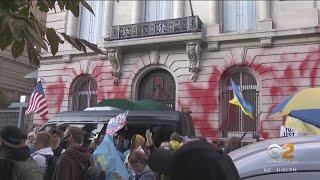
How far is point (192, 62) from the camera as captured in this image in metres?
20.0

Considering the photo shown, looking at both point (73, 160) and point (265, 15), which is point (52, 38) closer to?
point (73, 160)

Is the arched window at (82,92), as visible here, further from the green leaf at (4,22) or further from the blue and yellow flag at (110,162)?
the green leaf at (4,22)

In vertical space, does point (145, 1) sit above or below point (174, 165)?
above

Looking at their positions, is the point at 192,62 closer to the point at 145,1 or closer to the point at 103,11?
the point at 145,1

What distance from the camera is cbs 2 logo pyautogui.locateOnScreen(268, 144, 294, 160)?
2.56m

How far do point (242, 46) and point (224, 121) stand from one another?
3158 mm

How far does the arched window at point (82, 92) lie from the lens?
73.8 feet

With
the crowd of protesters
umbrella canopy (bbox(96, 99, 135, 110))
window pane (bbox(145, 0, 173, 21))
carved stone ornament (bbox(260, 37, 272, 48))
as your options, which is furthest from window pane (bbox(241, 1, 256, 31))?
the crowd of protesters

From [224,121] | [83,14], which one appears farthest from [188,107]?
[83,14]

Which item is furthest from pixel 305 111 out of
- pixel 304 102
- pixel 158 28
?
pixel 158 28

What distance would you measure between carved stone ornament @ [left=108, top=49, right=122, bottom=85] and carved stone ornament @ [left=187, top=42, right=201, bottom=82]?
3.41 m

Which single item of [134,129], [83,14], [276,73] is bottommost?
[134,129]

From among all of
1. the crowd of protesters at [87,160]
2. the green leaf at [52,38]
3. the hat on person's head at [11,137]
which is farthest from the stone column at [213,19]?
the green leaf at [52,38]

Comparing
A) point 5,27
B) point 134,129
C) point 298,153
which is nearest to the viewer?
point 5,27
